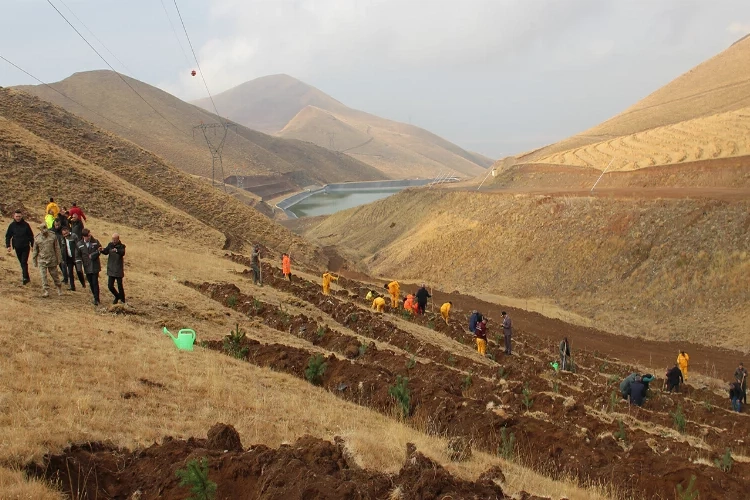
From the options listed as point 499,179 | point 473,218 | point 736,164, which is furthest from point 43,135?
Result: point 736,164

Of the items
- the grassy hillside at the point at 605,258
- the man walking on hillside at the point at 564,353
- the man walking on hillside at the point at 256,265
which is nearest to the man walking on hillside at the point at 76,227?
the man walking on hillside at the point at 256,265

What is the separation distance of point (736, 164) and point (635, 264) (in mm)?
13523

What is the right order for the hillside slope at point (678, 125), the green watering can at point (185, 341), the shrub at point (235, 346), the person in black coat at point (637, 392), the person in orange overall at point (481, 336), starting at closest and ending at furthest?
the green watering can at point (185, 341) → the shrub at point (235, 346) → the person in black coat at point (637, 392) → the person in orange overall at point (481, 336) → the hillside slope at point (678, 125)

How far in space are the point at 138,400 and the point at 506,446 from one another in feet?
15.4

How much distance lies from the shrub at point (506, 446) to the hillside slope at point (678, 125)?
41.1 metres

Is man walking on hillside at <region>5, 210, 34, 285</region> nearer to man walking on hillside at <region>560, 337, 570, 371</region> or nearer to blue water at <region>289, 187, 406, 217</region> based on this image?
man walking on hillside at <region>560, 337, 570, 371</region>

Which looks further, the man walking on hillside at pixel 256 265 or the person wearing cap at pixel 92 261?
the man walking on hillside at pixel 256 265

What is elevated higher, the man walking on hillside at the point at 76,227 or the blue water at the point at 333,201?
the blue water at the point at 333,201

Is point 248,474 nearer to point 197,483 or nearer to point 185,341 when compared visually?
point 197,483

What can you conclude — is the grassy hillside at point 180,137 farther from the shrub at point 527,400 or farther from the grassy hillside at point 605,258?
the shrub at point 527,400

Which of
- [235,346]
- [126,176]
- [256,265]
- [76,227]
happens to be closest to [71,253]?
[76,227]

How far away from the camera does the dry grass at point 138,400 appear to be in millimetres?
5988

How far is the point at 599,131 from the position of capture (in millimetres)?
75375

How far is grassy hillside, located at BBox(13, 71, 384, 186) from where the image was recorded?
398ft
